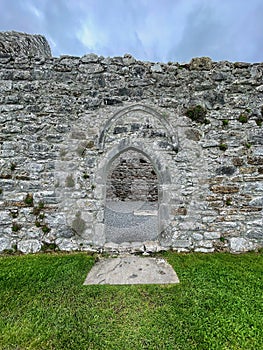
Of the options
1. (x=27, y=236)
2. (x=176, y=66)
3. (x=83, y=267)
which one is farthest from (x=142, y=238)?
(x=176, y=66)

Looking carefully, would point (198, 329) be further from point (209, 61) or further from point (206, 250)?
point (209, 61)

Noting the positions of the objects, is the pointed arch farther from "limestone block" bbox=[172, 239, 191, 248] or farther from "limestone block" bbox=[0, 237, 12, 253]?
"limestone block" bbox=[0, 237, 12, 253]

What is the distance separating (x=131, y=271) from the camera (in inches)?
134

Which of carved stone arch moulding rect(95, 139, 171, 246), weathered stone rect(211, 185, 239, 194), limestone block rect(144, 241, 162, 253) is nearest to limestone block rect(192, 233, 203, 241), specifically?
carved stone arch moulding rect(95, 139, 171, 246)

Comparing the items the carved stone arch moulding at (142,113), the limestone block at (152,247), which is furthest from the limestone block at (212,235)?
the carved stone arch moulding at (142,113)

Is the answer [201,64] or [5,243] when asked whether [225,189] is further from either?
[5,243]

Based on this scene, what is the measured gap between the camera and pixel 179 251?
13.1 feet

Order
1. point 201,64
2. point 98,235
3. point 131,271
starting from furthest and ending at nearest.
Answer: point 201,64, point 98,235, point 131,271

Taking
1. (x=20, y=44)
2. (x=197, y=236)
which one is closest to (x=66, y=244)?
(x=197, y=236)

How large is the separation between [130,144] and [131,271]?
210 cm

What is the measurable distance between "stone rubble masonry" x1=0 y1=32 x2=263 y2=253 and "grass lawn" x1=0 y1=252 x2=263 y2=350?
2.08 feet

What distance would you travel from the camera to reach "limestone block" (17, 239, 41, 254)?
3.83 m

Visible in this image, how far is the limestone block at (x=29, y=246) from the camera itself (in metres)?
3.83

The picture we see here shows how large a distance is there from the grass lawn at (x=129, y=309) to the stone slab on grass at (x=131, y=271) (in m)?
0.14
